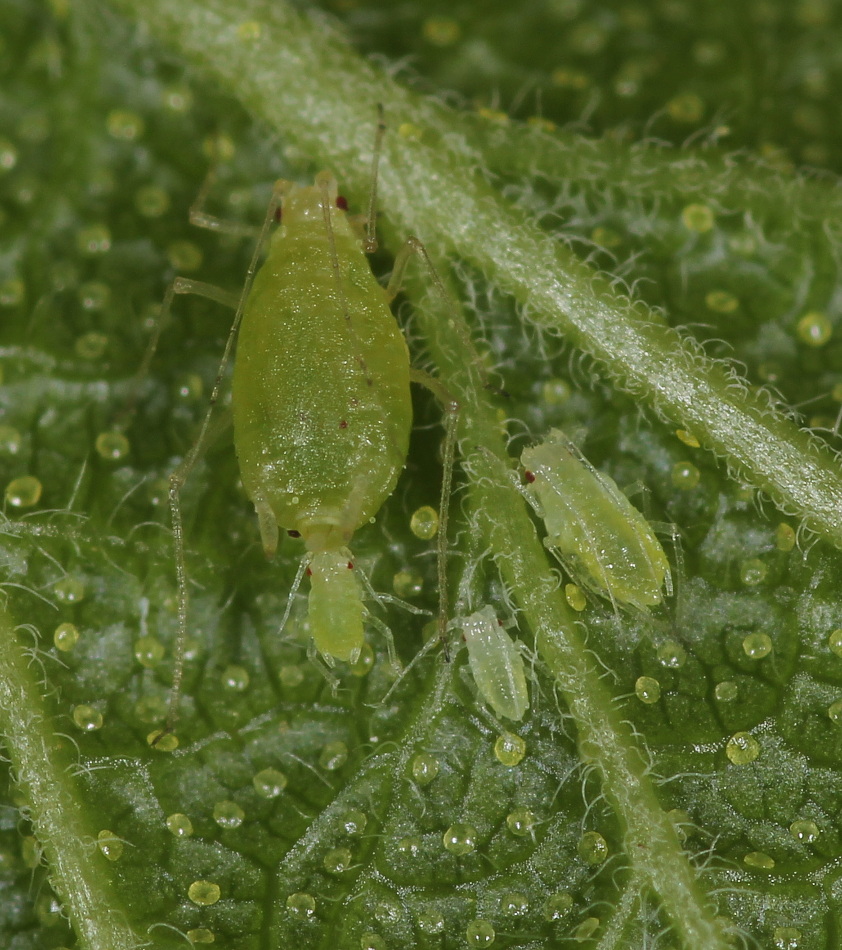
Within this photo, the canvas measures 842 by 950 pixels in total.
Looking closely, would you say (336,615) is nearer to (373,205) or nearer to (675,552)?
(675,552)

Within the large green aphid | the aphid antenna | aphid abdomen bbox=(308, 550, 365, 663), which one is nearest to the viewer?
aphid abdomen bbox=(308, 550, 365, 663)

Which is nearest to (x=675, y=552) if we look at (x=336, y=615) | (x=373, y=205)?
(x=336, y=615)

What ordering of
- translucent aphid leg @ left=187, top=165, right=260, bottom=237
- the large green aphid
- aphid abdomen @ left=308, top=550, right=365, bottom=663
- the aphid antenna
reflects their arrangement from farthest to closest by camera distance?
1. translucent aphid leg @ left=187, top=165, right=260, bottom=237
2. the aphid antenna
3. the large green aphid
4. aphid abdomen @ left=308, top=550, right=365, bottom=663

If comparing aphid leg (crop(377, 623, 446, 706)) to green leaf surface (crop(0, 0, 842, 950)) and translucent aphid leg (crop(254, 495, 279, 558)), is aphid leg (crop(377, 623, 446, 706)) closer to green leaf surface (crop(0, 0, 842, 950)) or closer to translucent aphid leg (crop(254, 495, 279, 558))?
green leaf surface (crop(0, 0, 842, 950))

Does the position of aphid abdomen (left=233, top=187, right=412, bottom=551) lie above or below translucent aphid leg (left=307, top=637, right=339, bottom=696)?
above

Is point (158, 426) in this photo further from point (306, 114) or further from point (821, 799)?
point (821, 799)

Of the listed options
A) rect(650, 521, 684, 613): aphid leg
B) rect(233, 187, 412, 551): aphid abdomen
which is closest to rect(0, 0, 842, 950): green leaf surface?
rect(650, 521, 684, 613): aphid leg

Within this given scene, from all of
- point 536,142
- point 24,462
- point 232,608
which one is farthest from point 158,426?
point 536,142
